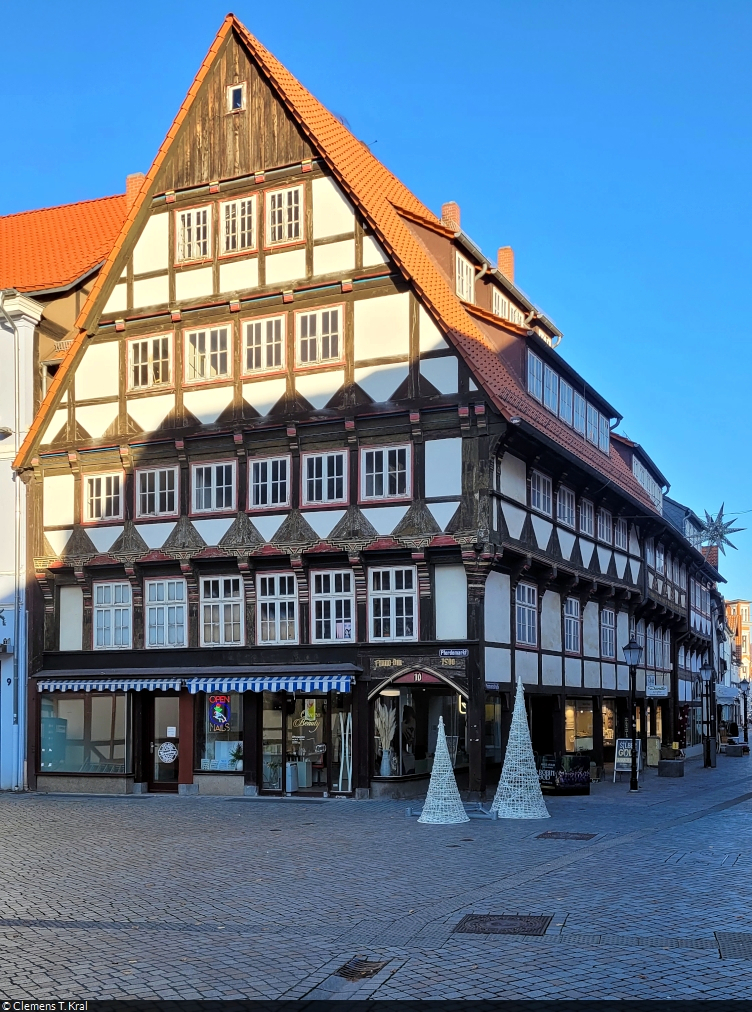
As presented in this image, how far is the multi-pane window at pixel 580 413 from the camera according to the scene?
38.7 m

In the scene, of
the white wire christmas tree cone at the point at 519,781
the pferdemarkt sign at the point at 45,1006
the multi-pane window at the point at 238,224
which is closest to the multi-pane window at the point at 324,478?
the multi-pane window at the point at 238,224

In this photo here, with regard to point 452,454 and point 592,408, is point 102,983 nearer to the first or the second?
point 452,454

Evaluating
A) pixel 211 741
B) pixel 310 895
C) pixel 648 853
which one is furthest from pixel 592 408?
pixel 310 895

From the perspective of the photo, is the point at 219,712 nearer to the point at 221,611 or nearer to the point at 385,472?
the point at 221,611

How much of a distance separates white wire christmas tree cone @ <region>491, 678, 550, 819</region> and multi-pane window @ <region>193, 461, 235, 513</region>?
35.5ft

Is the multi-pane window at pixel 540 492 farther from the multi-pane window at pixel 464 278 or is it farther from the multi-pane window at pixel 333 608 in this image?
the multi-pane window at pixel 333 608

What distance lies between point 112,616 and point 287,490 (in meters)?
6.43

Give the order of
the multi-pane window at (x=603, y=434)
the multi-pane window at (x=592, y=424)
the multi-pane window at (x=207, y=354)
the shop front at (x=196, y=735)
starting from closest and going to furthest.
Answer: the shop front at (x=196, y=735) → the multi-pane window at (x=207, y=354) → the multi-pane window at (x=592, y=424) → the multi-pane window at (x=603, y=434)

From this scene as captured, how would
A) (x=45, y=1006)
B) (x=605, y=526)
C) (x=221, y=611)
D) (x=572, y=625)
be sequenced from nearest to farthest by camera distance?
1. (x=45, y=1006)
2. (x=221, y=611)
3. (x=572, y=625)
4. (x=605, y=526)

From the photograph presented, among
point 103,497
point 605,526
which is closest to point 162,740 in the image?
point 103,497

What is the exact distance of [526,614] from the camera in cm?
3147

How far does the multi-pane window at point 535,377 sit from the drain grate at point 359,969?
24783 millimetres

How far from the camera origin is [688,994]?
9.14 metres

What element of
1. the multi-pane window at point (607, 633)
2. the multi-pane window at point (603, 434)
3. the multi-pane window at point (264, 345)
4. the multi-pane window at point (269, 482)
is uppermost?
the multi-pane window at point (264, 345)
